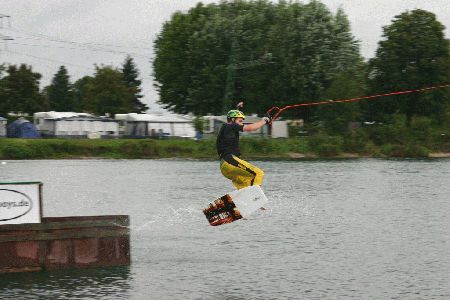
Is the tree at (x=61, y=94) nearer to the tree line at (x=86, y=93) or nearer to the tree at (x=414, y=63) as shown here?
the tree line at (x=86, y=93)

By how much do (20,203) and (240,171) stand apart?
17.8 feet

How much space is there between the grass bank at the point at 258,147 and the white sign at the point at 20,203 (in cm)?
5894

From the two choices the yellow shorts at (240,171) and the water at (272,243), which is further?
the yellow shorts at (240,171)

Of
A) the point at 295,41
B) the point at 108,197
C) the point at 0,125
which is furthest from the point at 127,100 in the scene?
the point at 108,197

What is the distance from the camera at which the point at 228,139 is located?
19953mm

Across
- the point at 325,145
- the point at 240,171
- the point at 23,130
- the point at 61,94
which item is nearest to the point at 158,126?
the point at 23,130

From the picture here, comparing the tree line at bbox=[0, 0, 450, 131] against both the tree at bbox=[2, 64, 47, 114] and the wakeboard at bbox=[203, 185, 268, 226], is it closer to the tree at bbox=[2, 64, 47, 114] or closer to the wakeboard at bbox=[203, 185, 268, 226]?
the tree at bbox=[2, 64, 47, 114]

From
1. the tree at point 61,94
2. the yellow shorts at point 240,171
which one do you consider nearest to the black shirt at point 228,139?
the yellow shorts at point 240,171

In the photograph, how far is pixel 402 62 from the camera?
88.1 meters

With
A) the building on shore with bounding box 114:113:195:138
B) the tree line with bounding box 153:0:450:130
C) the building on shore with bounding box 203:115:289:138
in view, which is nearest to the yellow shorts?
the tree line with bounding box 153:0:450:130

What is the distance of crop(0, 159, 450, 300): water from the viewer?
16750mm

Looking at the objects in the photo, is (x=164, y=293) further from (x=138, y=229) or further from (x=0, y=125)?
(x=0, y=125)

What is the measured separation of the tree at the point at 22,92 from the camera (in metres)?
132

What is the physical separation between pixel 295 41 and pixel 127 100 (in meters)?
45.4
